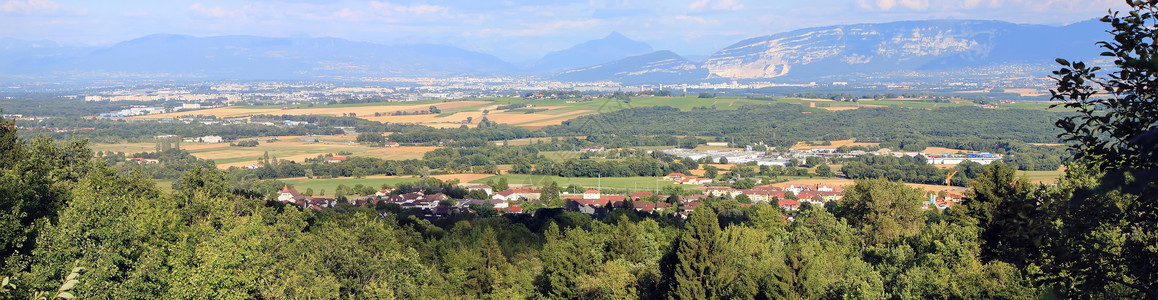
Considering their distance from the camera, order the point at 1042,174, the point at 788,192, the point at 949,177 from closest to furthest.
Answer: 1. the point at 788,192
2. the point at 949,177
3. the point at 1042,174

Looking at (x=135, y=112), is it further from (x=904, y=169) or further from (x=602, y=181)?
(x=904, y=169)

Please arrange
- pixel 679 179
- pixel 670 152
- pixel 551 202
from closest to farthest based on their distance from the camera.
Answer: pixel 551 202, pixel 679 179, pixel 670 152

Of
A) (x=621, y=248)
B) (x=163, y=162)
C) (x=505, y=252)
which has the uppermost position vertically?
(x=621, y=248)

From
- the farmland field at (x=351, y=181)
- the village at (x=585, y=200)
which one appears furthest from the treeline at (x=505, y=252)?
the farmland field at (x=351, y=181)

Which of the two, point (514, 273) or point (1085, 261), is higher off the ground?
point (1085, 261)

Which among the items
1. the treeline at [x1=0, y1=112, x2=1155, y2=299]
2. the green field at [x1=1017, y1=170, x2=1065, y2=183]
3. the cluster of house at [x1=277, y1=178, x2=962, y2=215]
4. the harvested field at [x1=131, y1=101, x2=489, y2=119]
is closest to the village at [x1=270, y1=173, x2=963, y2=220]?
the cluster of house at [x1=277, y1=178, x2=962, y2=215]

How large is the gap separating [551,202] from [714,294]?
2856 cm

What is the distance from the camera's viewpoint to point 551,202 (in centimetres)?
4316

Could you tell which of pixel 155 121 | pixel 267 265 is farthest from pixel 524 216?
pixel 155 121

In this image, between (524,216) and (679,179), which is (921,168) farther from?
(524,216)

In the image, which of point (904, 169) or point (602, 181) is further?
point (904, 169)

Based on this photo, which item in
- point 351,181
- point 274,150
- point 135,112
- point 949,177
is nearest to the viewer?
point 949,177

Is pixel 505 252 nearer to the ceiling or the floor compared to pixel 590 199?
nearer to the ceiling

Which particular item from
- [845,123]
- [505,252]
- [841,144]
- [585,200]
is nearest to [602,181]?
[585,200]
